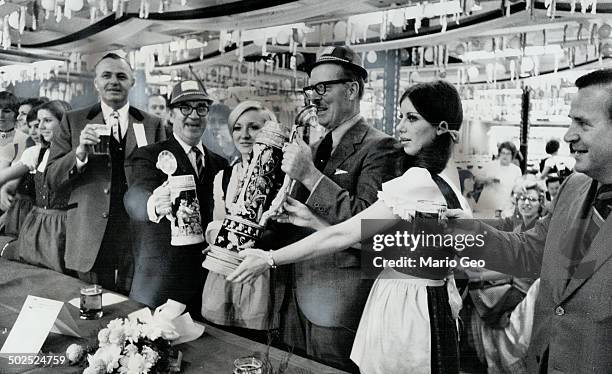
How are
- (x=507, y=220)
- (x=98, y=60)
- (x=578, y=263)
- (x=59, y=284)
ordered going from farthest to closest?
1. (x=59, y=284)
2. (x=98, y=60)
3. (x=507, y=220)
4. (x=578, y=263)

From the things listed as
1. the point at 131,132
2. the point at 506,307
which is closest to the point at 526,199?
the point at 506,307

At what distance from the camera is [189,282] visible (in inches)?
102

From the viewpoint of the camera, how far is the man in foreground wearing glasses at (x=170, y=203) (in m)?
2.53

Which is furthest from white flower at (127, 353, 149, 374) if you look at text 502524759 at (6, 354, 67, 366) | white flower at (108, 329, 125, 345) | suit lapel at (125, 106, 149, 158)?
suit lapel at (125, 106, 149, 158)

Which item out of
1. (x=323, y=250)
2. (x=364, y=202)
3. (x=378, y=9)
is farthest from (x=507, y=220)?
(x=378, y=9)

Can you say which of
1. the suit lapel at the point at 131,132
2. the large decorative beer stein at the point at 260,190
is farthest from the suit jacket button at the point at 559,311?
the suit lapel at the point at 131,132

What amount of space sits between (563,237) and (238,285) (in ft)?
4.41

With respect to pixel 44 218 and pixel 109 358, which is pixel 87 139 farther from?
pixel 109 358

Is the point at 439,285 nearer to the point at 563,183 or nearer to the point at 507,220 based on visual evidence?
the point at 507,220

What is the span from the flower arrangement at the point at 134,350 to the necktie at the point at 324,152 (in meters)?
0.86

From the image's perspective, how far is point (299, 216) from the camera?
2.26 meters

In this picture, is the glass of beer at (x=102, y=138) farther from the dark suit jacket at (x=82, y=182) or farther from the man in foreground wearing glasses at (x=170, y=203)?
the man in foreground wearing glasses at (x=170, y=203)

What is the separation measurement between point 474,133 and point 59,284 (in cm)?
223

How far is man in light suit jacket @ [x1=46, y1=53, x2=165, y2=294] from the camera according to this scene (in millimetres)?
2662
